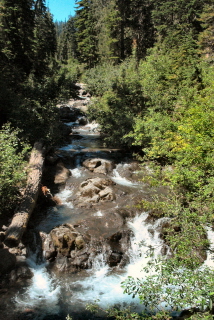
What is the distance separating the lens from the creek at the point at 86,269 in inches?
257

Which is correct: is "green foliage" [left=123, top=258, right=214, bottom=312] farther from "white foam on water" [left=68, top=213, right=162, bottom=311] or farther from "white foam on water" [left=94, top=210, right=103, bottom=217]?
"white foam on water" [left=94, top=210, right=103, bottom=217]

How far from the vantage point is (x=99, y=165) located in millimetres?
15492

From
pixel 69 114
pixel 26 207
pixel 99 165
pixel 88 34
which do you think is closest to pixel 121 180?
pixel 99 165

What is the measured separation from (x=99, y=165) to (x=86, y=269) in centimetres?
812

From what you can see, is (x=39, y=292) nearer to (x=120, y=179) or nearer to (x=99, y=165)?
(x=120, y=179)

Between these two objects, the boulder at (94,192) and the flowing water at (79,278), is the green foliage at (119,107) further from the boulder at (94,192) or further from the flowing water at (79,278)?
the flowing water at (79,278)

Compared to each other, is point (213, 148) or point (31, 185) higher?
point (213, 148)

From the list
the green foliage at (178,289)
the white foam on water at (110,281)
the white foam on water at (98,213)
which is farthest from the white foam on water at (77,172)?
the green foliage at (178,289)

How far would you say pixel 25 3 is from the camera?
2225 cm

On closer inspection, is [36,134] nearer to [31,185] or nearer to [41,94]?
[41,94]

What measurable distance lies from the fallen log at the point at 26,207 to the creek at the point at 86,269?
31.7 inches

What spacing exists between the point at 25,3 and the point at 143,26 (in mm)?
16768

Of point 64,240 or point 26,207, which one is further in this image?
point 26,207

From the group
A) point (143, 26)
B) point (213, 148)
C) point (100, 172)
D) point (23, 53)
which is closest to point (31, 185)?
point (100, 172)
